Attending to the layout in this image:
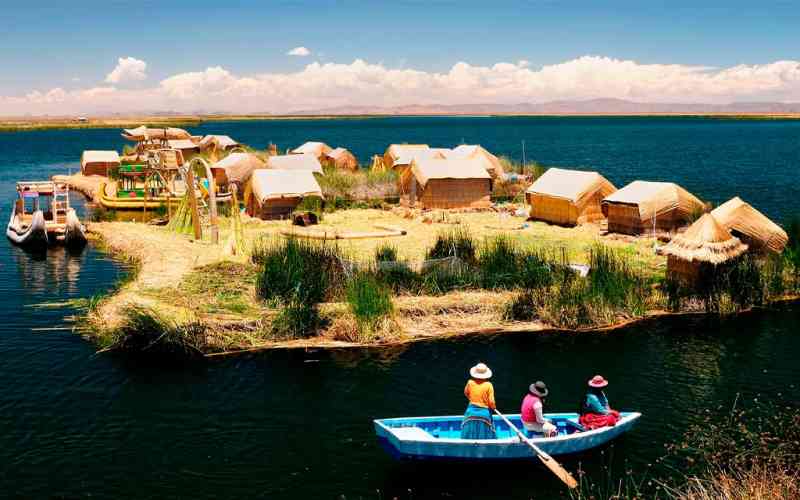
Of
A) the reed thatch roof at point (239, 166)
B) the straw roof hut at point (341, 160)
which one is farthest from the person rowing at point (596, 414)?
the straw roof hut at point (341, 160)

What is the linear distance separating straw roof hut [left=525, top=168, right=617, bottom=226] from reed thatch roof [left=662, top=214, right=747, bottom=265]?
819cm

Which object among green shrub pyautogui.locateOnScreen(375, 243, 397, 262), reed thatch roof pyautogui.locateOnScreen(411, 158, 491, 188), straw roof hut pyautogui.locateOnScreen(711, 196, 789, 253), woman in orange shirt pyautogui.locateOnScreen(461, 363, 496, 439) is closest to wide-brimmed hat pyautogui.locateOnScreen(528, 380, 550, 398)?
woman in orange shirt pyautogui.locateOnScreen(461, 363, 496, 439)

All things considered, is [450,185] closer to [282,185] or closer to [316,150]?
[282,185]

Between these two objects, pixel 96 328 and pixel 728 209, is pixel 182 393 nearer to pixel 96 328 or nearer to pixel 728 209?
pixel 96 328

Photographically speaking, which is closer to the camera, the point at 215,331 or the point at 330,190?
the point at 215,331

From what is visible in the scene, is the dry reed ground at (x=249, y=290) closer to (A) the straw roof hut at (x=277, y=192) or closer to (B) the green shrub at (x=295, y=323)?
(B) the green shrub at (x=295, y=323)

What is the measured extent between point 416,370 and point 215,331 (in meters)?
4.34

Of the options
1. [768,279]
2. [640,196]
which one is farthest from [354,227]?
[768,279]

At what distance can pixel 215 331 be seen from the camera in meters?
15.4

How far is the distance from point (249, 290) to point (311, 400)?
535 centimetres

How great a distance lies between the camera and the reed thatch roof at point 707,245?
688 inches

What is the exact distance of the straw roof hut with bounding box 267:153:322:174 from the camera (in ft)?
122

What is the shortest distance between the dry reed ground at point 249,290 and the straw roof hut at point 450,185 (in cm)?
486

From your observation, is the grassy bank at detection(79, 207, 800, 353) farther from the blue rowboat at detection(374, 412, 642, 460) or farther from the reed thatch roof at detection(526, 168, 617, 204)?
the reed thatch roof at detection(526, 168, 617, 204)
